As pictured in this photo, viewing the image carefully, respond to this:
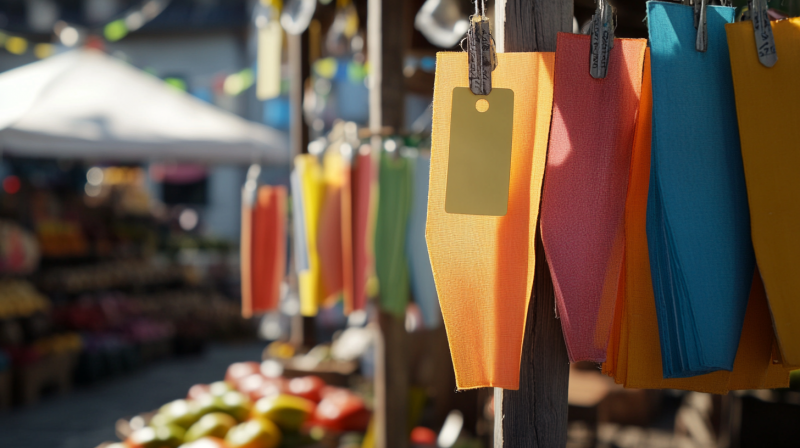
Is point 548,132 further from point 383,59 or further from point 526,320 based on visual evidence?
point 383,59

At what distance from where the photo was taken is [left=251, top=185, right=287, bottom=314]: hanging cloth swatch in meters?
2.74

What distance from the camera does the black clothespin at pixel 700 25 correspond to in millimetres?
861

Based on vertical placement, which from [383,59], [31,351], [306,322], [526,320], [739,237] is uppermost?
[383,59]

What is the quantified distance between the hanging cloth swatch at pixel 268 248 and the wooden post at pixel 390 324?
700 mm

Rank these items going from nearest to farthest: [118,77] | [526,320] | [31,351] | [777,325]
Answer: [777,325] < [526,320] < [118,77] < [31,351]

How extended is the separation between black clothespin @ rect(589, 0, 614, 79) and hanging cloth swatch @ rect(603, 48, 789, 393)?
0.08 meters

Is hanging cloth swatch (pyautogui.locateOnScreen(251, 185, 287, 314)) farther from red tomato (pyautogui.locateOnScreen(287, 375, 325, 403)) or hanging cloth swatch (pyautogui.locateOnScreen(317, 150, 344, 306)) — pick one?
hanging cloth swatch (pyautogui.locateOnScreen(317, 150, 344, 306))

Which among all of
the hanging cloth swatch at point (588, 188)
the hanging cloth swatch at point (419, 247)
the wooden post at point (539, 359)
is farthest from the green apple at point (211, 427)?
the hanging cloth swatch at point (588, 188)

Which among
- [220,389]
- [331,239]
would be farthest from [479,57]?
[220,389]

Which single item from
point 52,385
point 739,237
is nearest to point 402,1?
point 739,237

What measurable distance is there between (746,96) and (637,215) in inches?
8.3

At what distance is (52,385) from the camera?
5.26m

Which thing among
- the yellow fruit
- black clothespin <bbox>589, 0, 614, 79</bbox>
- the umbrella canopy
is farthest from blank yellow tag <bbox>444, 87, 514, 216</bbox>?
the umbrella canopy

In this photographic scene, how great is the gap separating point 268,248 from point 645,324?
2101 millimetres
